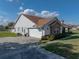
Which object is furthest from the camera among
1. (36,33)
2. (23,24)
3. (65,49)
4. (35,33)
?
(23,24)

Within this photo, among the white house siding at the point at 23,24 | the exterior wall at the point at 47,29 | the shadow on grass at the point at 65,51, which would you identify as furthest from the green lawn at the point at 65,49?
the white house siding at the point at 23,24

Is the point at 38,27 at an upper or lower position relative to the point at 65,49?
upper

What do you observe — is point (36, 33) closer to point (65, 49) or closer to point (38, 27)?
point (38, 27)

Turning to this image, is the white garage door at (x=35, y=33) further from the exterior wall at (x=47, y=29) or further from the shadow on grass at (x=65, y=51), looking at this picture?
the shadow on grass at (x=65, y=51)

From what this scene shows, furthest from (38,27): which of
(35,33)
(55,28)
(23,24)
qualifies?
(23,24)

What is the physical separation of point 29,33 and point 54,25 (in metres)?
6.54

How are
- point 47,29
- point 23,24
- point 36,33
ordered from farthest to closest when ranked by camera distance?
point 23,24 → point 36,33 → point 47,29

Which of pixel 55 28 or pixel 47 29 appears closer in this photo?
pixel 47 29

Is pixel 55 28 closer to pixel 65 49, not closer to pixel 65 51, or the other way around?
pixel 65 49

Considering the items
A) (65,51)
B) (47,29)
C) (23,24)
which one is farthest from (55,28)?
(65,51)

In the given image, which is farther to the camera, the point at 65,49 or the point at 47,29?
the point at 47,29

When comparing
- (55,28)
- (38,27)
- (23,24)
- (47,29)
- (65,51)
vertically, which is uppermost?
(23,24)

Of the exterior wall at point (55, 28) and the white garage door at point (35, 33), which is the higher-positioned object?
the exterior wall at point (55, 28)

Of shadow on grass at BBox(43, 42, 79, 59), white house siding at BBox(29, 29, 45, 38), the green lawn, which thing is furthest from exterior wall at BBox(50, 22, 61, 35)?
shadow on grass at BBox(43, 42, 79, 59)
